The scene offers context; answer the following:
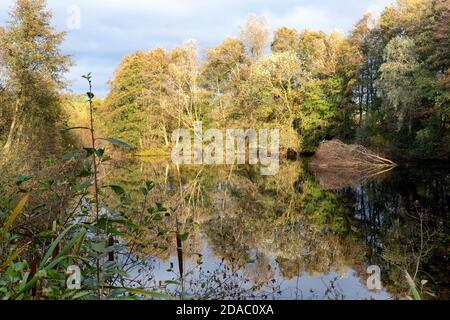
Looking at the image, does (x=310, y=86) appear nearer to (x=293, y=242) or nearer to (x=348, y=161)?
(x=348, y=161)

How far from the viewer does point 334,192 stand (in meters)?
13.5

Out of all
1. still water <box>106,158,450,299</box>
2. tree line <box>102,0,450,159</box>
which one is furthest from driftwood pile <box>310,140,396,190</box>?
still water <box>106,158,450,299</box>

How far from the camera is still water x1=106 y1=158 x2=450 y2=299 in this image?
4.69 m

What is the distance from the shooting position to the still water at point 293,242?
15.4 ft

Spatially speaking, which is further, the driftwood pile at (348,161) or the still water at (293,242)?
the driftwood pile at (348,161)

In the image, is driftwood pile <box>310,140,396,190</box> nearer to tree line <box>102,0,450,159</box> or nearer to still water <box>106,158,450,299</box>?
tree line <box>102,0,450,159</box>

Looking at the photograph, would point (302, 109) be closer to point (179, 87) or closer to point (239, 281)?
point (179, 87)

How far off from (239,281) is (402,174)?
48.2ft

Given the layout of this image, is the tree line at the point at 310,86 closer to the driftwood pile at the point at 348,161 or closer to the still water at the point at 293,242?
the driftwood pile at the point at 348,161

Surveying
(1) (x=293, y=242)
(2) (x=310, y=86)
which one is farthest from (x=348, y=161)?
(1) (x=293, y=242)

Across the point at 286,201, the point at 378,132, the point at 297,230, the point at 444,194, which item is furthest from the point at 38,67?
the point at 378,132

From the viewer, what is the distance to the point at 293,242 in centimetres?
717

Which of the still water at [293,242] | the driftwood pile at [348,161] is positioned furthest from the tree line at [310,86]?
the still water at [293,242]

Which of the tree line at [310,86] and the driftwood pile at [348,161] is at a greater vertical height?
the tree line at [310,86]
